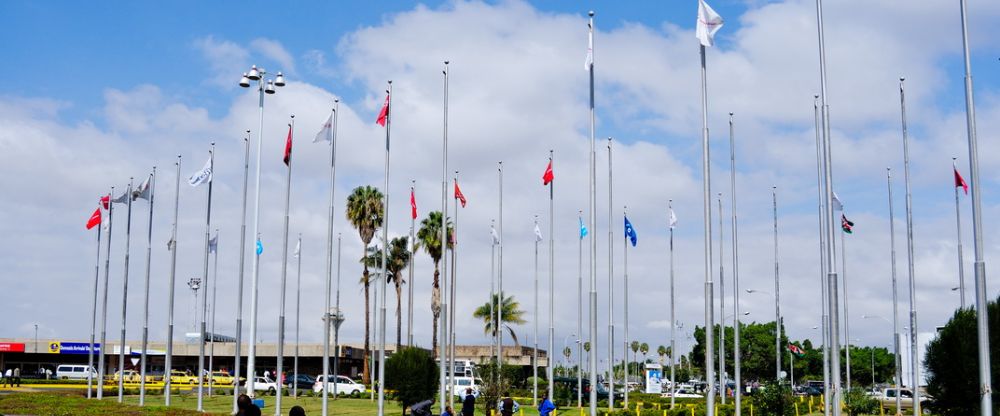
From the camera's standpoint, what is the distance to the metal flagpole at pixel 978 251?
71.4 feet

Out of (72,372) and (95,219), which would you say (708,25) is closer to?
(95,219)

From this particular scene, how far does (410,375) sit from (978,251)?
73.9ft

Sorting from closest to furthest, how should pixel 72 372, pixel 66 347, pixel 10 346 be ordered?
1. pixel 72 372
2. pixel 10 346
3. pixel 66 347

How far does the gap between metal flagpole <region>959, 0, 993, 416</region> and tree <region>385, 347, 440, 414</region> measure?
21.9m

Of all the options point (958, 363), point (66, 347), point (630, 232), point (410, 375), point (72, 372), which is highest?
point (630, 232)

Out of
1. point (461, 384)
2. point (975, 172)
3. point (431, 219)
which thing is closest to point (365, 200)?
point (431, 219)

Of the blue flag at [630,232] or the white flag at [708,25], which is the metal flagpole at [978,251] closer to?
the white flag at [708,25]

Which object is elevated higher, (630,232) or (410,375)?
(630,232)

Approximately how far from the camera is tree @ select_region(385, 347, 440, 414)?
131 ft

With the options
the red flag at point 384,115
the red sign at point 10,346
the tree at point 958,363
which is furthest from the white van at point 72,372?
the tree at point 958,363

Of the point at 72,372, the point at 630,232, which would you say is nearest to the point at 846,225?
the point at 630,232

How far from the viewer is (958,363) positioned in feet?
87.8

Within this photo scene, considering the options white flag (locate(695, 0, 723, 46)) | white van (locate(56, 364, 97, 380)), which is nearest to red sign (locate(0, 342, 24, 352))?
white van (locate(56, 364, 97, 380))

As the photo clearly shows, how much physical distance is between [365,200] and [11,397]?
106 ft
